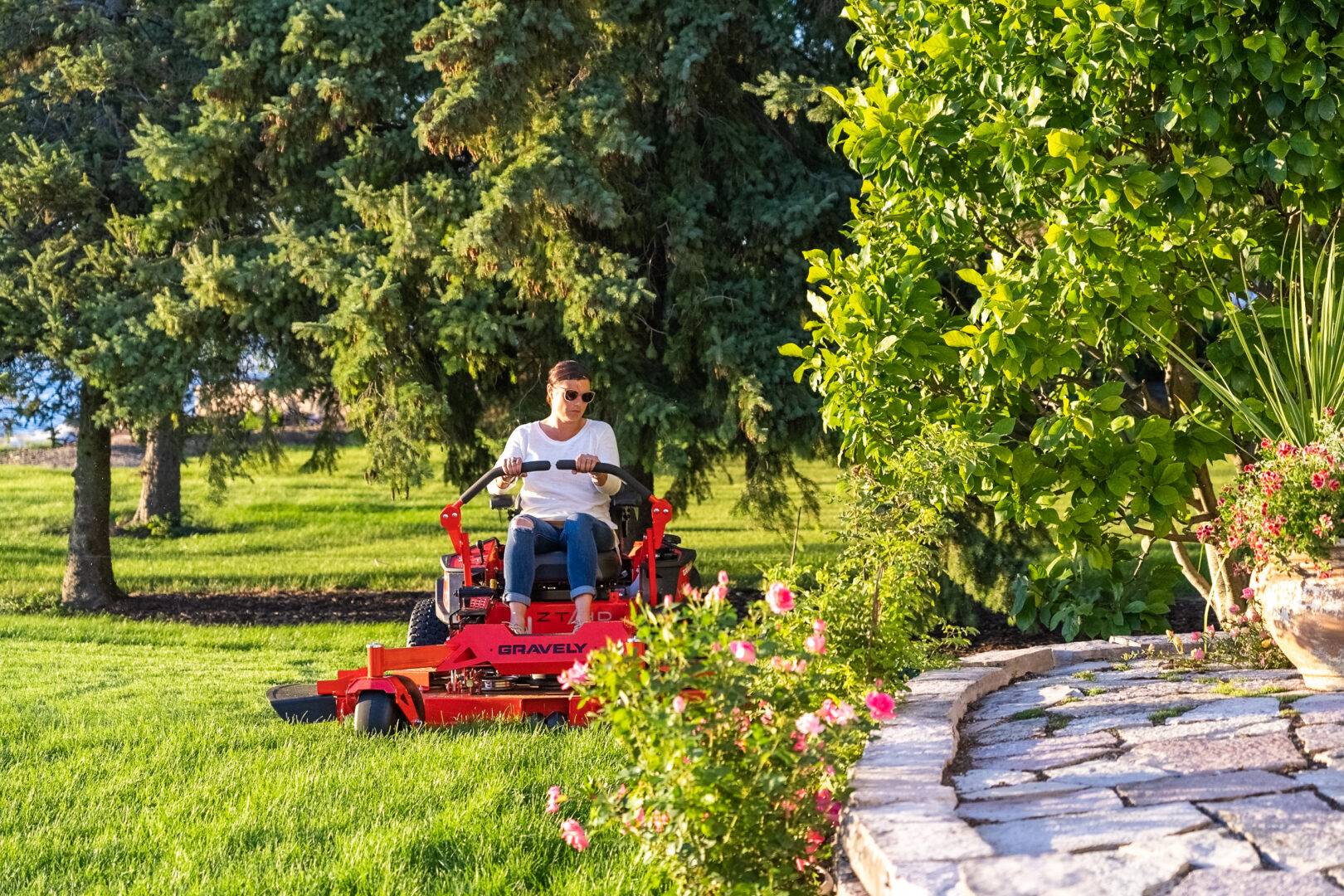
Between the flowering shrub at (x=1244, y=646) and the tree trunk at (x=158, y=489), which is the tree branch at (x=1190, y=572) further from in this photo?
the tree trunk at (x=158, y=489)

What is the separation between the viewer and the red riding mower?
5.79 metres

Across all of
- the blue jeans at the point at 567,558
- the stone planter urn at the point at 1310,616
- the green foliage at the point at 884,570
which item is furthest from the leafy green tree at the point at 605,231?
the stone planter urn at the point at 1310,616

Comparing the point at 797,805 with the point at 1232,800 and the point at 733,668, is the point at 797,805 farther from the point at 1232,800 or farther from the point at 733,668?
the point at 1232,800

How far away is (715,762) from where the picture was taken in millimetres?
3227

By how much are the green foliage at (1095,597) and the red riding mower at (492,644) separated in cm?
172

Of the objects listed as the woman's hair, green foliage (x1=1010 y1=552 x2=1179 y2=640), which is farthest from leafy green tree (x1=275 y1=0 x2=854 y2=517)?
green foliage (x1=1010 y1=552 x2=1179 y2=640)

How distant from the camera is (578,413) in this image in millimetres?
6750

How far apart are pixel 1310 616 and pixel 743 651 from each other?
2.38m

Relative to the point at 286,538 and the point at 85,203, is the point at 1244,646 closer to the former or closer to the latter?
the point at 85,203

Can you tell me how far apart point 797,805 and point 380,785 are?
1807 millimetres

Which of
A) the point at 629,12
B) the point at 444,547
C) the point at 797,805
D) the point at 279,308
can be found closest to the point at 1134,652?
the point at 797,805

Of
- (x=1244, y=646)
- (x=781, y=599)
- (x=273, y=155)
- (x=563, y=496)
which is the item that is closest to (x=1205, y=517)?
(x=1244, y=646)

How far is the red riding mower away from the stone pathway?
1.52 metres

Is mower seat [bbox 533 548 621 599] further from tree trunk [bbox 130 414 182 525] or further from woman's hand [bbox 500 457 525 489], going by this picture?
tree trunk [bbox 130 414 182 525]
